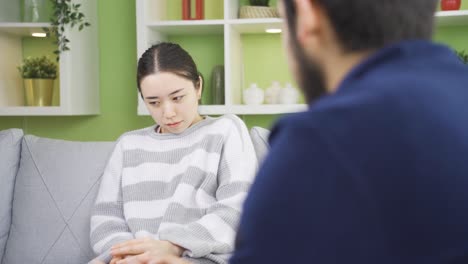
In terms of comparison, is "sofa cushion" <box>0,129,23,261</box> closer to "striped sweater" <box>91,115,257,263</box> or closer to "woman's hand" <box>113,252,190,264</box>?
"striped sweater" <box>91,115,257,263</box>

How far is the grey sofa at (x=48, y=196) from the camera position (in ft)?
7.20

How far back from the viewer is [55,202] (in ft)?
7.38

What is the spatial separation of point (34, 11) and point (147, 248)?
1.70 meters

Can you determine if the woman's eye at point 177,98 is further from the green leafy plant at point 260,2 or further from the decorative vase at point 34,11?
the decorative vase at point 34,11

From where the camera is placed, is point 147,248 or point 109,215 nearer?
point 147,248

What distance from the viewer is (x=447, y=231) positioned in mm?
535

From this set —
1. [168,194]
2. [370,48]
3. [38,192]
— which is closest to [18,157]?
[38,192]

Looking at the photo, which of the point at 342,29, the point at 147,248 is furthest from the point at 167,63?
the point at 342,29

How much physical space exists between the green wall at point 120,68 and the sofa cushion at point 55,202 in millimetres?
724

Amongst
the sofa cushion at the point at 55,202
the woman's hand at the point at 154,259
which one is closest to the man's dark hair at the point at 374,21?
the woman's hand at the point at 154,259

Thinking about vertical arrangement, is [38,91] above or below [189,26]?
below

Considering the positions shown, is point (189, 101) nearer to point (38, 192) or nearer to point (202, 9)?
point (38, 192)

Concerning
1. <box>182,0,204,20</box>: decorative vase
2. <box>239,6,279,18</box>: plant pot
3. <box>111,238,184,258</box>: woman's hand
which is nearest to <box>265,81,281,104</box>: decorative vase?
<box>239,6,279,18</box>: plant pot

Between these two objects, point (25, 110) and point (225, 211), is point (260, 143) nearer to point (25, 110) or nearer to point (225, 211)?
point (225, 211)
